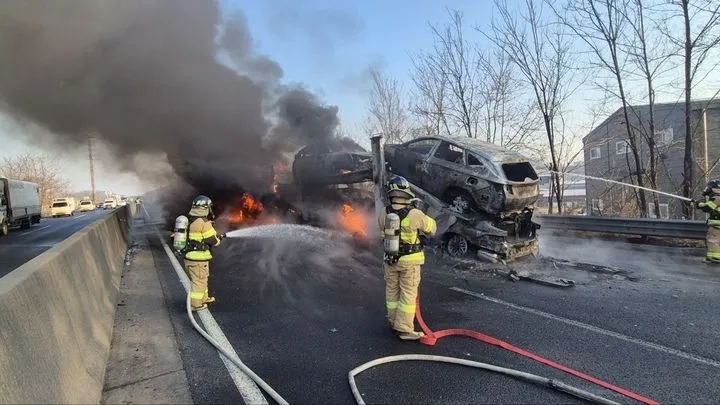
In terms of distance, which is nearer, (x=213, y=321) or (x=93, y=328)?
(x=93, y=328)

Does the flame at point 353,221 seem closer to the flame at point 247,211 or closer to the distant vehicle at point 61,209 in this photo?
the flame at point 247,211

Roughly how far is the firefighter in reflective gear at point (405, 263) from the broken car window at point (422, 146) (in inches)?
171

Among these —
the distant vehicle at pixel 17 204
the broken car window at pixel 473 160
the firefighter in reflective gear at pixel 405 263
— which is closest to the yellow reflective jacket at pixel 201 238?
the firefighter in reflective gear at pixel 405 263

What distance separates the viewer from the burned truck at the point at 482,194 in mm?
6859

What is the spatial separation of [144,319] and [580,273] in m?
5.96

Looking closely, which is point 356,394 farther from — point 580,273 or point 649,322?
point 580,273

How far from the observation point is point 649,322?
4.12 metres

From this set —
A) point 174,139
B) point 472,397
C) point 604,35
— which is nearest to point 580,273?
point 472,397

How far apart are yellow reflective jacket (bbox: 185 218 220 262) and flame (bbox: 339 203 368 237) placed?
520cm

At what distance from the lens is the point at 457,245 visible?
7.55 m

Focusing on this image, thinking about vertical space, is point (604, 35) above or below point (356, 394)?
above

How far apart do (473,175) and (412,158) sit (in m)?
1.69

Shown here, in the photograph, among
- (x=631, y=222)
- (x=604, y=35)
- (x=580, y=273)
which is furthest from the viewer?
(x=604, y=35)

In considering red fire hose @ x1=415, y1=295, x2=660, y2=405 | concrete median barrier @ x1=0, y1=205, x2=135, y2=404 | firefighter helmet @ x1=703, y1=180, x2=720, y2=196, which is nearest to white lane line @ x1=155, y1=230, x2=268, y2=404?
concrete median barrier @ x1=0, y1=205, x2=135, y2=404
